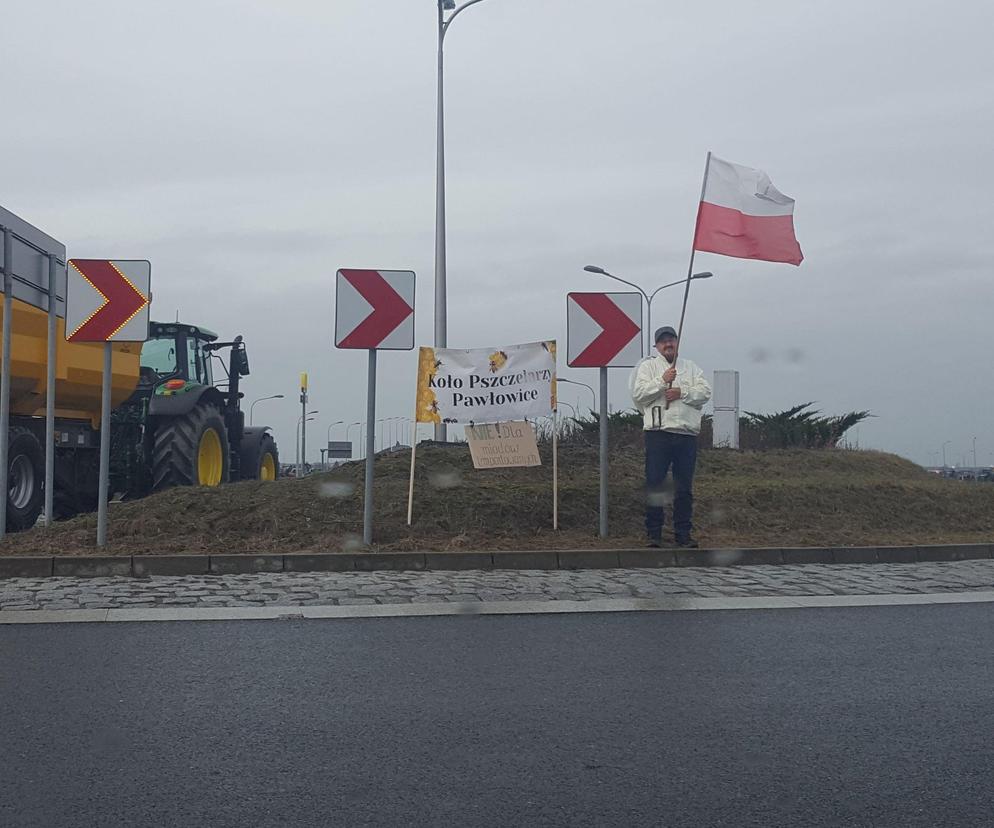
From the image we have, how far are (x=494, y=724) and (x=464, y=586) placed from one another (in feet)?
12.4

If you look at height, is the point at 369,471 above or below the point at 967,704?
above

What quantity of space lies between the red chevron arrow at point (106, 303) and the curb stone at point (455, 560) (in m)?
2.05

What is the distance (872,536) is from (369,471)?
16.7 feet

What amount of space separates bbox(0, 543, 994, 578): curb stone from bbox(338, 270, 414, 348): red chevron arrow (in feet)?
6.31

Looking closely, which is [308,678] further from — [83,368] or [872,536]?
[83,368]

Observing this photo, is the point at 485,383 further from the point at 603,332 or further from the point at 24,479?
the point at 24,479

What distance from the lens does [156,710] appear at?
4961 mm

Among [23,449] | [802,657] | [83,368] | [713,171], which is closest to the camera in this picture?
[802,657]

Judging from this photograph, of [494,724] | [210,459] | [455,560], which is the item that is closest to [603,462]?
[455,560]

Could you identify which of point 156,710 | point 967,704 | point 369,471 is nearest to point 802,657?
point 967,704

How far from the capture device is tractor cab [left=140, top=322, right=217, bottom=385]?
16500 mm

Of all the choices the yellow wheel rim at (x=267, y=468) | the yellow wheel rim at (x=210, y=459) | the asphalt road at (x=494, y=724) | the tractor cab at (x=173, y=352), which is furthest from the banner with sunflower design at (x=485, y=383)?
the yellow wheel rim at (x=267, y=468)

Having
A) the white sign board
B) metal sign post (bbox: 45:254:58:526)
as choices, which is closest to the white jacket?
the white sign board

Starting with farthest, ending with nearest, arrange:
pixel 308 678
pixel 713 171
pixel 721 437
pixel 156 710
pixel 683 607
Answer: pixel 721 437
pixel 713 171
pixel 683 607
pixel 308 678
pixel 156 710
